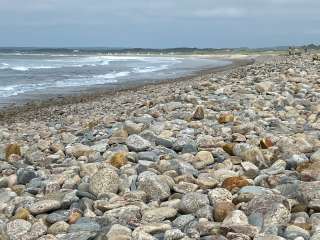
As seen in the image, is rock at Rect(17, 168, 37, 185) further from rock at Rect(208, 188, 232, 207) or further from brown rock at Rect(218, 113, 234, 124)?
brown rock at Rect(218, 113, 234, 124)

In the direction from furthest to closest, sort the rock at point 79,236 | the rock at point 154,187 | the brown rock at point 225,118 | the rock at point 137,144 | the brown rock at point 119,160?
the brown rock at point 225,118, the rock at point 137,144, the brown rock at point 119,160, the rock at point 154,187, the rock at point 79,236

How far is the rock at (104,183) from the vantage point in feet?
13.9

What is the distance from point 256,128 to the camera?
6289mm

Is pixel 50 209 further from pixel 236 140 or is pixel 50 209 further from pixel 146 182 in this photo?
pixel 236 140

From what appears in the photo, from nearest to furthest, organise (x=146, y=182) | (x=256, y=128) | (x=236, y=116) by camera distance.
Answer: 1. (x=146, y=182)
2. (x=256, y=128)
3. (x=236, y=116)

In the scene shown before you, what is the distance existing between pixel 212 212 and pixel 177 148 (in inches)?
81.6

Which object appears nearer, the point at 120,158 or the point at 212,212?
the point at 212,212

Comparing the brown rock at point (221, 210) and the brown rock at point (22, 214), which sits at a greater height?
the brown rock at point (221, 210)

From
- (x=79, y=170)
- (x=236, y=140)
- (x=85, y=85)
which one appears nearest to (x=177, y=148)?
(x=236, y=140)

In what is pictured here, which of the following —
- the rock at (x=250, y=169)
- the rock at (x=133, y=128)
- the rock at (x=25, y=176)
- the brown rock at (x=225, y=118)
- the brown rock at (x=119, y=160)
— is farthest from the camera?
the brown rock at (x=225, y=118)

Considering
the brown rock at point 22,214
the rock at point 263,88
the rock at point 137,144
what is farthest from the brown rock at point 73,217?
the rock at point 263,88

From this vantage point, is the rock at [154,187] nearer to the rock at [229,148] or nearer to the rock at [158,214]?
the rock at [158,214]

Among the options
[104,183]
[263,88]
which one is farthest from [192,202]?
[263,88]

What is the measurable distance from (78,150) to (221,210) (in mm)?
2624
